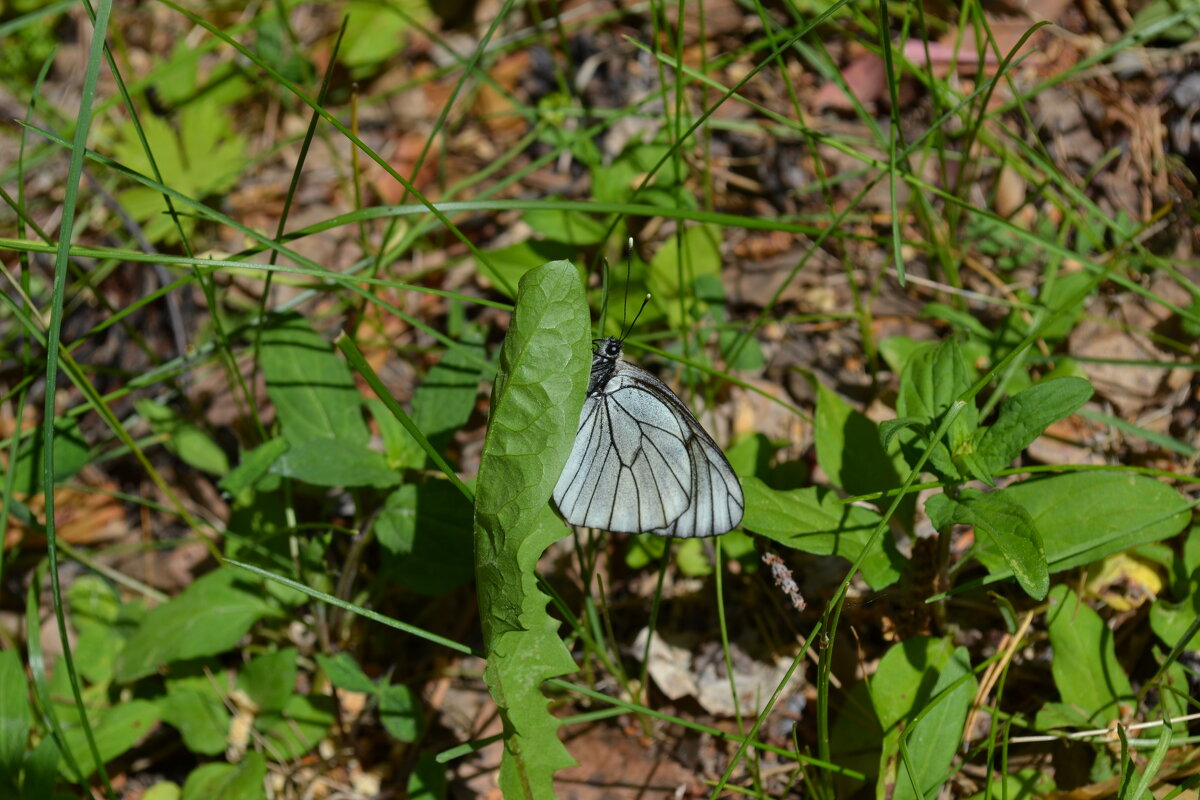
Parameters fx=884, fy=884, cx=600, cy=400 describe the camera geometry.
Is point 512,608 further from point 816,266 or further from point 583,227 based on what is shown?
point 816,266

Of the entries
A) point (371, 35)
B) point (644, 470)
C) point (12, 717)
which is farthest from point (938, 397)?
point (371, 35)

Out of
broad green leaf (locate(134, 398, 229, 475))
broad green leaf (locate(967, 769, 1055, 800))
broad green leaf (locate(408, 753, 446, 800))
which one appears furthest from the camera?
broad green leaf (locate(134, 398, 229, 475))

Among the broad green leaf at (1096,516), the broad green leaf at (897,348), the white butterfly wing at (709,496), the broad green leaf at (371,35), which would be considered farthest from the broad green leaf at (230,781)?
the broad green leaf at (371,35)

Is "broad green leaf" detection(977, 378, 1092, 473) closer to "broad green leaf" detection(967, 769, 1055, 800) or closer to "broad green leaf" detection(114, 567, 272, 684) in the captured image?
"broad green leaf" detection(967, 769, 1055, 800)

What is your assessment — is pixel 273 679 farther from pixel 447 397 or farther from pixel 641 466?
pixel 641 466

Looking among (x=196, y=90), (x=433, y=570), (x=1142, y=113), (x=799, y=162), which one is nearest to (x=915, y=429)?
(x=433, y=570)

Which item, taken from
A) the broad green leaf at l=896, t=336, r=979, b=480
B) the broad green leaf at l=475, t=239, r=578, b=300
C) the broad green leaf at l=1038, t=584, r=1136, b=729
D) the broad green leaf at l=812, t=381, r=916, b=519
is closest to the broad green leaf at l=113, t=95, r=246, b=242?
the broad green leaf at l=475, t=239, r=578, b=300

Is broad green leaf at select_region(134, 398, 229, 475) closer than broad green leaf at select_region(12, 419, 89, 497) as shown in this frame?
No
